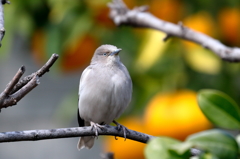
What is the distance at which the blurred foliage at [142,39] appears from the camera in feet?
6.59

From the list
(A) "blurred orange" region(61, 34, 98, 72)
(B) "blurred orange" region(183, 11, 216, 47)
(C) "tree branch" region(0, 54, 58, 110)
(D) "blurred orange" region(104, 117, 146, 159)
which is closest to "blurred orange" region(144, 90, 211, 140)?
(D) "blurred orange" region(104, 117, 146, 159)

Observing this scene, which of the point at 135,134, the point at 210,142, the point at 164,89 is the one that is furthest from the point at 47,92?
the point at 210,142

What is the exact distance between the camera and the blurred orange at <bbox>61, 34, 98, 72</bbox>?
2.09m

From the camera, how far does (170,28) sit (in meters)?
1.62

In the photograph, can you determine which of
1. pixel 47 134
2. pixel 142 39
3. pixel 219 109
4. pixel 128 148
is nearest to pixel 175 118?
pixel 128 148

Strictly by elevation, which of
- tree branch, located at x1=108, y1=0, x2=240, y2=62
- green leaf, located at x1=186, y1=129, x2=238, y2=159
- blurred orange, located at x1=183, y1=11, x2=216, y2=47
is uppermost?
blurred orange, located at x1=183, y1=11, x2=216, y2=47

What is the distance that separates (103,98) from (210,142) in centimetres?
137

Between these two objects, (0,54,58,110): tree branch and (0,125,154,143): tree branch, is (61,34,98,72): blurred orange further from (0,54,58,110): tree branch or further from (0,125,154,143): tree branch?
(0,54,58,110): tree branch

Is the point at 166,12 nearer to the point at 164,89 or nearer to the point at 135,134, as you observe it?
the point at 164,89

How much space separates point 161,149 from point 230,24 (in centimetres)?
153

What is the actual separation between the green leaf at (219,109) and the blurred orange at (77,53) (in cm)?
151

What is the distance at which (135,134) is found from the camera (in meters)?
1.15

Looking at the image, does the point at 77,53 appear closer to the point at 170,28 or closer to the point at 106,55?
the point at 106,55

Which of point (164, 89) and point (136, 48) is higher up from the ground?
point (136, 48)
